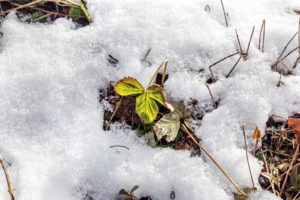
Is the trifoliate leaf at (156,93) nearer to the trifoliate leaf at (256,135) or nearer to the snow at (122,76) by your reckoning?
the snow at (122,76)

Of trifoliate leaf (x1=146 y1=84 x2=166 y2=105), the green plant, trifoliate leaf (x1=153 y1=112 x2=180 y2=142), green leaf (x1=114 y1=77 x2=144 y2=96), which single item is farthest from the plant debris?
green leaf (x1=114 y1=77 x2=144 y2=96)

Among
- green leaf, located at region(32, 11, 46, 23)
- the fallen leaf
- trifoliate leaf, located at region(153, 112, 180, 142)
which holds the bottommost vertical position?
trifoliate leaf, located at region(153, 112, 180, 142)

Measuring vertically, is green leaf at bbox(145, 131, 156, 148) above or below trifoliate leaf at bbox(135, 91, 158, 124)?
below

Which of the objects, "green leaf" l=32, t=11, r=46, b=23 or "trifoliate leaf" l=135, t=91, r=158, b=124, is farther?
"green leaf" l=32, t=11, r=46, b=23

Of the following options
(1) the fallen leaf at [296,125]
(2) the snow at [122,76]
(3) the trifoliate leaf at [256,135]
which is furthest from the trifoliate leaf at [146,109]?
(1) the fallen leaf at [296,125]

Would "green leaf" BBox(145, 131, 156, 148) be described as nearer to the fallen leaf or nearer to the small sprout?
the small sprout

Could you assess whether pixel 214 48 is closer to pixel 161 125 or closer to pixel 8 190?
pixel 161 125

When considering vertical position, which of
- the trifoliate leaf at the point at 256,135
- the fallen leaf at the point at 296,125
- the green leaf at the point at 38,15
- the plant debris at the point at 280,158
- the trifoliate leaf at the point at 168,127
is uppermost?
the green leaf at the point at 38,15
